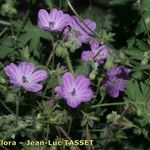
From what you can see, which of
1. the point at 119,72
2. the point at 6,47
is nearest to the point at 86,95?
the point at 119,72

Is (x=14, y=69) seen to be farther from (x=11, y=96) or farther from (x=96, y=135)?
(x=96, y=135)

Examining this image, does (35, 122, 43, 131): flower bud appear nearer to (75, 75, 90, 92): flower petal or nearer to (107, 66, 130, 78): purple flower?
(75, 75, 90, 92): flower petal

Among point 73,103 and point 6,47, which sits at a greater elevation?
point 6,47

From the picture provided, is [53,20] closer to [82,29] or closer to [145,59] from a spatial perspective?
[82,29]

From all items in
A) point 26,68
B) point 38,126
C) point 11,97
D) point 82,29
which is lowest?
point 38,126

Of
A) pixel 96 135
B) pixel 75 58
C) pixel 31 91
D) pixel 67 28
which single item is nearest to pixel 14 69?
pixel 31 91

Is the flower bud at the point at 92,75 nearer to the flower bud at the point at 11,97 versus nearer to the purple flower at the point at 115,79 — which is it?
the purple flower at the point at 115,79
